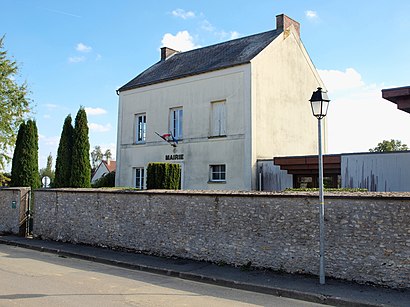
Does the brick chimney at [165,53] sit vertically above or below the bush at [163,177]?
above

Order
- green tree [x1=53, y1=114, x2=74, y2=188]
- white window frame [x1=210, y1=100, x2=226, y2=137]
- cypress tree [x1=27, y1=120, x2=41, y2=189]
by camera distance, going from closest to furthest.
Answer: green tree [x1=53, y1=114, x2=74, y2=188] < cypress tree [x1=27, y1=120, x2=41, y2=189] < white window frame [x1=210, y1=100, x2=226, y2=137]

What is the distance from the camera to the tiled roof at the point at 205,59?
20562 millimetres

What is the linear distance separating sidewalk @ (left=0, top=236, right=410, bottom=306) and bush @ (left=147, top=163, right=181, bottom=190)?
2.39m

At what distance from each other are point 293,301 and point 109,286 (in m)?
3.68

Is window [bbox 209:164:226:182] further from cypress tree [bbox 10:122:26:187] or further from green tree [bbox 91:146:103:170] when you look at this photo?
green tree [bbox 91:146:103:170]

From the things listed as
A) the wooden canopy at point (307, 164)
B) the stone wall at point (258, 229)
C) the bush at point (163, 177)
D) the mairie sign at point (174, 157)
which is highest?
the mairie sign at point (174, 157)

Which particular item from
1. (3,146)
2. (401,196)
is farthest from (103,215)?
(3,146)

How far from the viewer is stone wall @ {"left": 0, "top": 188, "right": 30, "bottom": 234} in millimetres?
16866

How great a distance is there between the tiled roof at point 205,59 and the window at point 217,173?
485cm

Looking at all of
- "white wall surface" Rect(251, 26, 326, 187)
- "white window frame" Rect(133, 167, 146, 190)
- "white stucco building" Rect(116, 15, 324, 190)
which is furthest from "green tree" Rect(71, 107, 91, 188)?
"white wall surface" Rect(251, 26, 326, 187)

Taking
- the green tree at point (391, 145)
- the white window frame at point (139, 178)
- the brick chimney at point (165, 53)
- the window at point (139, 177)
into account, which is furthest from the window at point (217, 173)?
the green tree at point (391, 145)

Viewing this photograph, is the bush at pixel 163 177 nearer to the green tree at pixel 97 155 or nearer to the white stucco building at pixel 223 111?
the white stucco building at pixel 223 111

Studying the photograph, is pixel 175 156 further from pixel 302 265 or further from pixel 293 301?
pixel 293 301

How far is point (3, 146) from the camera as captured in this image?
3084 centimetres
